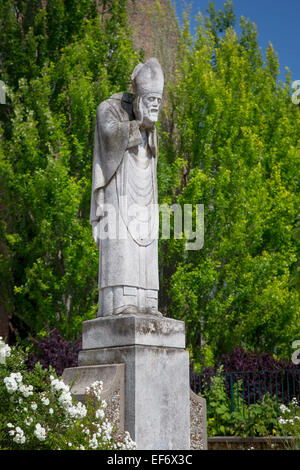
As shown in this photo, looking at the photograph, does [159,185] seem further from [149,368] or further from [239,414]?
[149,368]

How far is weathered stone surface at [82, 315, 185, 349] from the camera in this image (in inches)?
228

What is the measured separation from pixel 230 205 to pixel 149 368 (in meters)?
8.28

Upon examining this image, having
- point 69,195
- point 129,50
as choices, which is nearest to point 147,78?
point 69,195

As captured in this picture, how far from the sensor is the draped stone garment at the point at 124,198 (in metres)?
6.28

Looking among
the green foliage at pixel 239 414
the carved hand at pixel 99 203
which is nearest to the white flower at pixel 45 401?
the carved hand at pixel 99 203

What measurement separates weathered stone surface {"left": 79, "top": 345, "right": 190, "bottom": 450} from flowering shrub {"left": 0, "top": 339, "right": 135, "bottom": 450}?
0.38m

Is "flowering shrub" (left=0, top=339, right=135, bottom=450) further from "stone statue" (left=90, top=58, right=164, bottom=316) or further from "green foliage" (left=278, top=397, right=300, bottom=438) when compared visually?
"green foliage" (left=278, top=397, right=300, bottom=438)

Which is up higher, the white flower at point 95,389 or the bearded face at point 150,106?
the bearded face at point 150,106

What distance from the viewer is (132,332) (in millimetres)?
5746

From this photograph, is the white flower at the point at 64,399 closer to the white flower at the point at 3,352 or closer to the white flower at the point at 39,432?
the white flower at the point at 39,432

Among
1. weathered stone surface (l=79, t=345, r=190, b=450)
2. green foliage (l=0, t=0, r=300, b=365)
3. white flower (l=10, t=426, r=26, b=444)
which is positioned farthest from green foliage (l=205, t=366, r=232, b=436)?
white flower (l=10, t=426, r=26, b=444)

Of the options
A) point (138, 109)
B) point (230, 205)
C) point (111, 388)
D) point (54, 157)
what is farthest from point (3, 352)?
point (230, 205)

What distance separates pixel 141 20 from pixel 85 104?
6442 millimetres

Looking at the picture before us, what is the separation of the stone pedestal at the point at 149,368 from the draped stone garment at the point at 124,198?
1.77 ft
